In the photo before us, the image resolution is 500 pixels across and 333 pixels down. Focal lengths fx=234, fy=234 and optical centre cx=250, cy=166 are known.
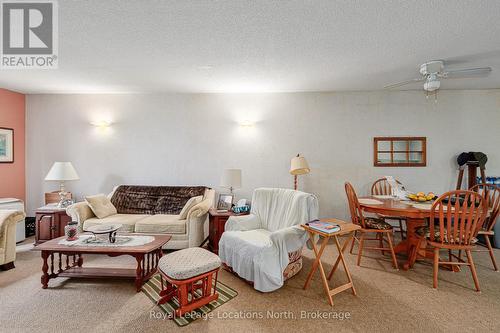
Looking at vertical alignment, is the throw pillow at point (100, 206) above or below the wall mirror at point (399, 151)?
below

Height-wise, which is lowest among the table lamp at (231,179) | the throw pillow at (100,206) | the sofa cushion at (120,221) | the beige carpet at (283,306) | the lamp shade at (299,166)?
the beige carpet at (283,306)

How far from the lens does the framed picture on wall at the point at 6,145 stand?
3961 millimetres

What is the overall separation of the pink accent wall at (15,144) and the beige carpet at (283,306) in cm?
217

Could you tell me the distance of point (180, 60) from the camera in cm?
293

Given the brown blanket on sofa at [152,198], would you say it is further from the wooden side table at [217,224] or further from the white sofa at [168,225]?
the wooden side table at [217,224]

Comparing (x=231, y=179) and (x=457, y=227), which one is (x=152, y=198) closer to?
(x=231, y=179)

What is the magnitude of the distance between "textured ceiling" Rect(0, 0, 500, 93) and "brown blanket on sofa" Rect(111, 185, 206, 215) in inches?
68.7

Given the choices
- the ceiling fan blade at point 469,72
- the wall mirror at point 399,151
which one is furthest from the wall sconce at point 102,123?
the ceiling fan blade at point 469,72

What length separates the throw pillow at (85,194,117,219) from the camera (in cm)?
345

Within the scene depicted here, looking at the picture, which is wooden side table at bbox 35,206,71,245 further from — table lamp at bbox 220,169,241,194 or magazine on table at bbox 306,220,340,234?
magazine on table at bbox 306,220,340,234

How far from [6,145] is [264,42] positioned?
471 cm

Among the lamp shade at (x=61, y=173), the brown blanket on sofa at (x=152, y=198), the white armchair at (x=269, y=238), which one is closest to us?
the white armchair at (x=269, y=238)

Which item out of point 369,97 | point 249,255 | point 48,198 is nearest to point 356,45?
point 369,97

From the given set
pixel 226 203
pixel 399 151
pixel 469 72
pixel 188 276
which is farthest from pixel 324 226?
pixel 399 151
